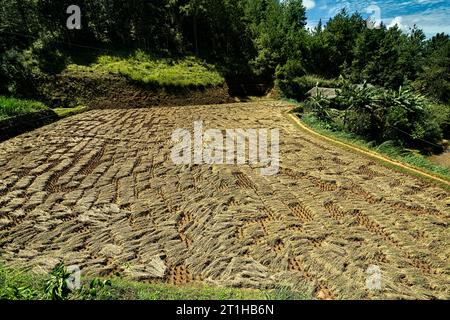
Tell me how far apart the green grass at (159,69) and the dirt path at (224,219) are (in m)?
8.10

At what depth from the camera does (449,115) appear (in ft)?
72.8

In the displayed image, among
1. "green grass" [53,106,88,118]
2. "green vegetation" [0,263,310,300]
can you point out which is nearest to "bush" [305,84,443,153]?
"green vegetation" [0,263,310,300]

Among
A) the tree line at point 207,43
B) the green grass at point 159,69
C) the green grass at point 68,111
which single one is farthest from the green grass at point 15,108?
the green grass at point 159,69

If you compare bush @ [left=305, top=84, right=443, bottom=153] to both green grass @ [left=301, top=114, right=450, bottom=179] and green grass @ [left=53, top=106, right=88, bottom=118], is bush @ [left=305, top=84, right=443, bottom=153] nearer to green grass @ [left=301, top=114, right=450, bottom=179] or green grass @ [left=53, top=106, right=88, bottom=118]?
green grass @ [left=301, top=114, right=450, bottom=179]

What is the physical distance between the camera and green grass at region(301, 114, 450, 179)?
10.3 m

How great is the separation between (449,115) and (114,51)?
76.4ft

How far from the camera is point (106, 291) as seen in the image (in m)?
4.49

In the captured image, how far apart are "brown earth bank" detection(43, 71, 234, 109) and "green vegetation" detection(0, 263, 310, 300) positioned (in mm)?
13183

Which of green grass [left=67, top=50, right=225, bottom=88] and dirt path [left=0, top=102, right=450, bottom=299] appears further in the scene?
green grass [left=67, top=50, right=225, bottom=88]

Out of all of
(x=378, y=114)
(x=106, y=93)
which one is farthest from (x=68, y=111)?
(x=378, y=114)

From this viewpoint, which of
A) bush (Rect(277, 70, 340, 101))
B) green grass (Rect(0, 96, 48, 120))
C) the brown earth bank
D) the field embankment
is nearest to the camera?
green grass (Rect(0, 96, 48, 120))

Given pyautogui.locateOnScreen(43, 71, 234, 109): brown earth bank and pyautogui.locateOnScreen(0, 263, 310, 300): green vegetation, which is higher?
pyautogui.locateOnScreen(43, 71, 234, 109): brown earth bank

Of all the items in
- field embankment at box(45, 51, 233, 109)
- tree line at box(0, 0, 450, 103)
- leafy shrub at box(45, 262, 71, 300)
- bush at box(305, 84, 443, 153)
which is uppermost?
tree line at box(0, 0, 450, 103)

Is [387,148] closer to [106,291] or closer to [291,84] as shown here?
[106,291]
